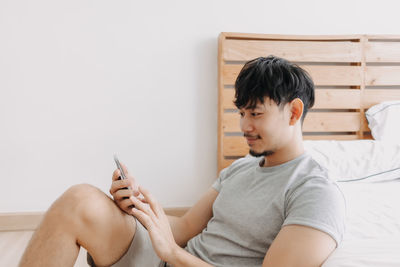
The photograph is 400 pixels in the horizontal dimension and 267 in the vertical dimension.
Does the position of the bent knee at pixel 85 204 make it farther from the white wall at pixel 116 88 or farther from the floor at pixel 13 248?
the white wall at pixel 116 88

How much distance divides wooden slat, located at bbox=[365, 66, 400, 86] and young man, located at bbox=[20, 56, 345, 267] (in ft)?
4.71

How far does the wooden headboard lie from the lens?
2100mm

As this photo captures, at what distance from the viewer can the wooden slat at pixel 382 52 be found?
218 centimetres

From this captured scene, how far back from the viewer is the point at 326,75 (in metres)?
2.16

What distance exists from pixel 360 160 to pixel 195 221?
1.02m

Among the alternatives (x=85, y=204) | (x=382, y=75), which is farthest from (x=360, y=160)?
(x=85, y=204)

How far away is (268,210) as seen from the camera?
887 mm

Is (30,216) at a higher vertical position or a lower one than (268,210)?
lower

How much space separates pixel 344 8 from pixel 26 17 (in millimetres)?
2034

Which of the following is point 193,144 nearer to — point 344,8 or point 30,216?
point 30,216

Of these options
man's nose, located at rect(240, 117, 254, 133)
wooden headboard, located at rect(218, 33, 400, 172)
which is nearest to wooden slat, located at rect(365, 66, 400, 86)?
wooden headboard, located at rect(218, 33, 400, 172)

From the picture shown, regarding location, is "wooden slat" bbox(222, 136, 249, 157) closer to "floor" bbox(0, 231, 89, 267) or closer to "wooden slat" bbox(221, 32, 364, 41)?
"wooden slat" bbox(221, 32, 364, 41)

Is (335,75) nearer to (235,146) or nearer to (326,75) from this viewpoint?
(326,75)

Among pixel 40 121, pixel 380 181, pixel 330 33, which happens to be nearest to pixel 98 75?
pixel 40 121
